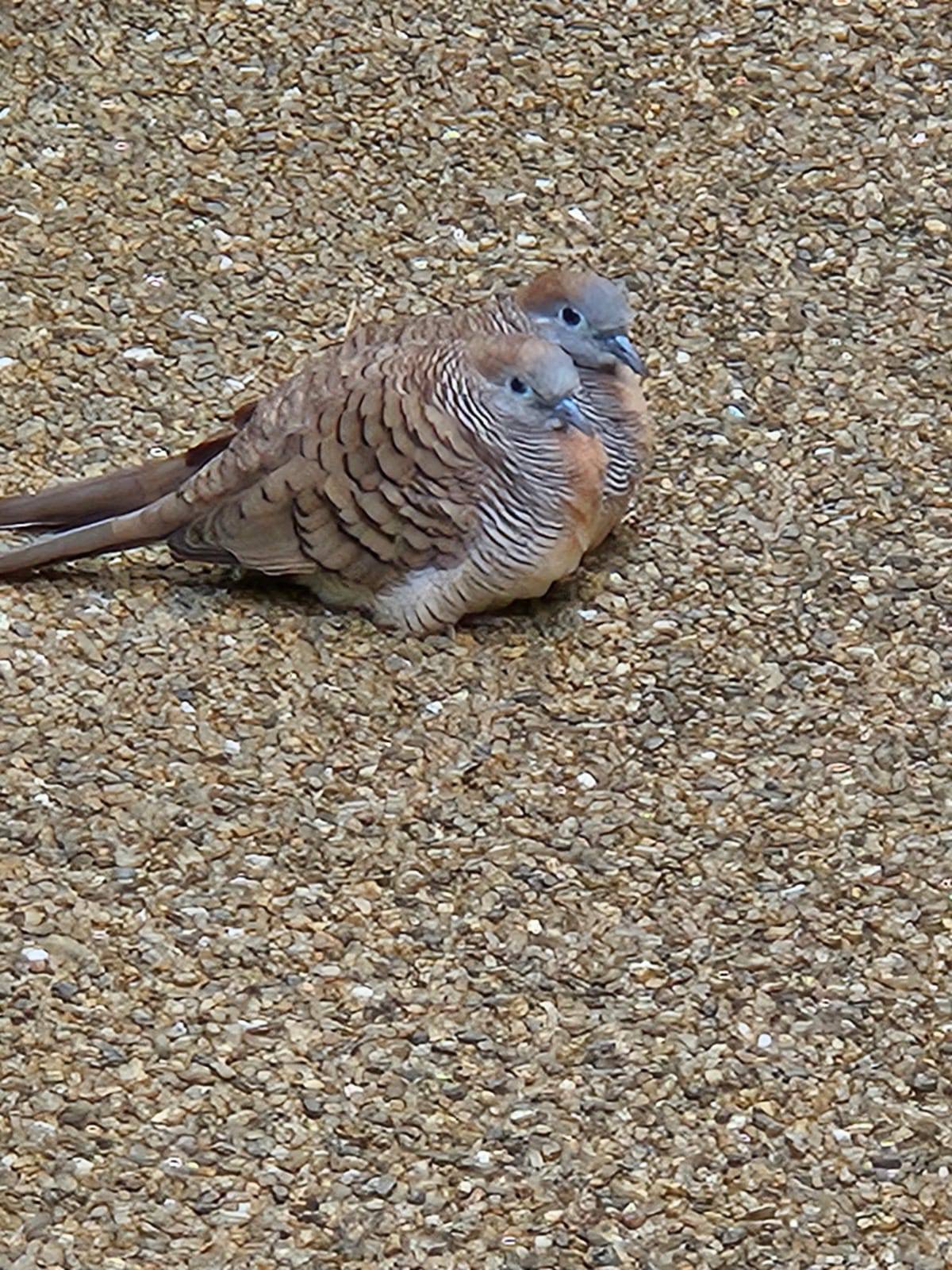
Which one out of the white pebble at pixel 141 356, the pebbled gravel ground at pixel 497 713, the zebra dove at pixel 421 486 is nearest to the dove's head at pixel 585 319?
the zebra dove at pixel 421 486

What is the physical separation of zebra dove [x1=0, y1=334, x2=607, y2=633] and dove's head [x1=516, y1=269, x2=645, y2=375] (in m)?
0.12

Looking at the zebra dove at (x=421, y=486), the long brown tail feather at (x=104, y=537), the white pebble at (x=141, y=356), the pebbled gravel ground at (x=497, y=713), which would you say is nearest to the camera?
the pebbled gravel ground at (x=497, y=713)

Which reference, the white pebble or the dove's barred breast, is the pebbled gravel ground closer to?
the white pebble

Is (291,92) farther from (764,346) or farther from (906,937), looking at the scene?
→ (906,937)

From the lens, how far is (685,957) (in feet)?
11.8

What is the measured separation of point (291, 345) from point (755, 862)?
163cm

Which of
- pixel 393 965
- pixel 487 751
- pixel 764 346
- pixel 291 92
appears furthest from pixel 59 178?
pixel 393 965

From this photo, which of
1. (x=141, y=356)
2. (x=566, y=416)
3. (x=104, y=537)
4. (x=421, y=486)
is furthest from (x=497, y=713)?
(x=141, y=356)

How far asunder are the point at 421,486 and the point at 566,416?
28 cm

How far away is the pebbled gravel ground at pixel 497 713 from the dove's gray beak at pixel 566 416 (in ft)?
1.01

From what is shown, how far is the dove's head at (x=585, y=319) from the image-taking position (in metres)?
4.22

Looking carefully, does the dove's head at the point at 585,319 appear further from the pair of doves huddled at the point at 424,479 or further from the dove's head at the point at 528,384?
the dove's head at the point at 528,384

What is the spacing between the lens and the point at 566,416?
4105 mm

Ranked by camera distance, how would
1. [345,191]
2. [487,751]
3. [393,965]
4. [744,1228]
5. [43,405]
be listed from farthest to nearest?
[345,191]
[43,405]
[487,751]
[393,965]
[744,1228]
